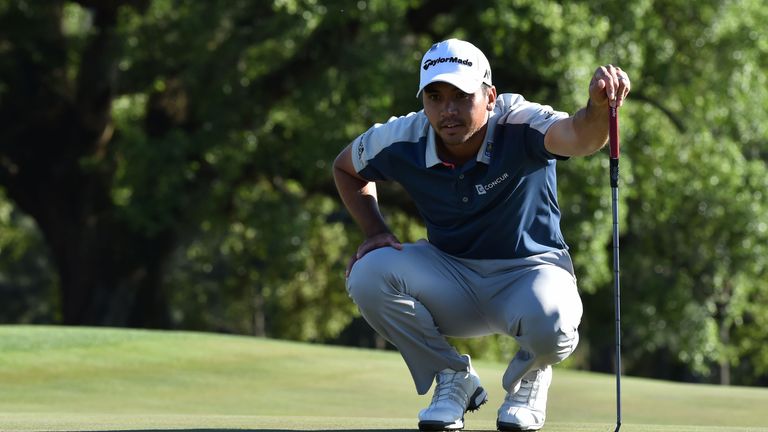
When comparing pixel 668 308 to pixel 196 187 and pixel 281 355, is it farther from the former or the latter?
pixel 281 355

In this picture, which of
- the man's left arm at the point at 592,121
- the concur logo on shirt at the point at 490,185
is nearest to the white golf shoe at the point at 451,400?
the concur logo on shirt at the point at 490,185

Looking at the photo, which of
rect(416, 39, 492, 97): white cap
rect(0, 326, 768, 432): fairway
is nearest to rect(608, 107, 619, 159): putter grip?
rect(416, 39, 492, 97): white cap

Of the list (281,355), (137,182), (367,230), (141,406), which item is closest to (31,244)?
(137,182)

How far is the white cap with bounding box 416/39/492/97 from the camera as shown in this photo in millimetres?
4836

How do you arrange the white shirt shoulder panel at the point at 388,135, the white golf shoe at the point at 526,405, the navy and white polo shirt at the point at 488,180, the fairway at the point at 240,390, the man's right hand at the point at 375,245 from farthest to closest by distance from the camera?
1. the fairway at the point at 240,390
2. the man's right hand at the point at 375,245
3. the white shirt shoulder panel at the point at 388,135
4. the white golf shoe at the point at 526,405
5. the navy and white polo shirt at the point at 488,180

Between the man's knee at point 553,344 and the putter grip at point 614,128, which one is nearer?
the putter grip at point 614,128

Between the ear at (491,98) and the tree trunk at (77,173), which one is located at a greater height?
the tree trunk at (77,173)

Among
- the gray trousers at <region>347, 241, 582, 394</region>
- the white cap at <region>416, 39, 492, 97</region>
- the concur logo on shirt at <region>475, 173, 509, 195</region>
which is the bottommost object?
the gray trousers at <region>347, 241, 582, 394</region>

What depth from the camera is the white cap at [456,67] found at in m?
4.84

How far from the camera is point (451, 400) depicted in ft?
17.0

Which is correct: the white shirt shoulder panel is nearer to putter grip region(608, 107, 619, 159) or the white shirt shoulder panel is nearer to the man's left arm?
the man's left arm

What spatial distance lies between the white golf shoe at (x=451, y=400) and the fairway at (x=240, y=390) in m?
0.35

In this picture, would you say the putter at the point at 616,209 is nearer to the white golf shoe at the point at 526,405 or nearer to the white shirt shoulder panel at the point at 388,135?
the white golf shoe at the point at 526,405

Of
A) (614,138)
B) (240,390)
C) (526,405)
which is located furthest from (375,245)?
(240,390)
